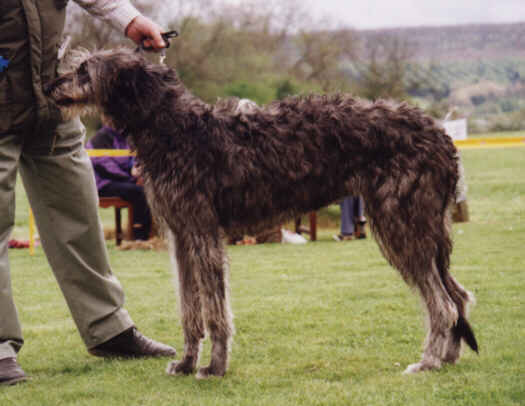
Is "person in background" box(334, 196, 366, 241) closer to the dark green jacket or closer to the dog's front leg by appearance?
the dog's front leg

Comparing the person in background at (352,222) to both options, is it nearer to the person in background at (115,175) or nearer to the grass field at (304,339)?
Answer: the grass field at (304,339)

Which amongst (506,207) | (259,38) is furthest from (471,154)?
(506,207)

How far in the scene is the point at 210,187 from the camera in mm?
4297

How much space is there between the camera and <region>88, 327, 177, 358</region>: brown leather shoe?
15.9 ft

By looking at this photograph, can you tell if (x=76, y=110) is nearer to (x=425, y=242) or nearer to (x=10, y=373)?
(x=10, y=373)

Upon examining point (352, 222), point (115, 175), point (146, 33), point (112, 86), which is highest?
point (146, 33)

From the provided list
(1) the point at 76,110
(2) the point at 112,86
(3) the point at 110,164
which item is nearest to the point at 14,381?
(1) the point at 76,110

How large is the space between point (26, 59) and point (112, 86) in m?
0.54

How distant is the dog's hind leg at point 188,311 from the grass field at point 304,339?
139mm

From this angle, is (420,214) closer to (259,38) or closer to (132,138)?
(132,138)

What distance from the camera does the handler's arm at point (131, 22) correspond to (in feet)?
14.5

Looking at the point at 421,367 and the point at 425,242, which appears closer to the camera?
the point at 421,367

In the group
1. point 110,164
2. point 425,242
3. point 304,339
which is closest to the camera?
point 425,242

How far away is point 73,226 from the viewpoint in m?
4.74
